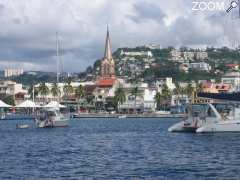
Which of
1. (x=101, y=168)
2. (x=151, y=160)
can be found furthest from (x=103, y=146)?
(x=101, y=168)

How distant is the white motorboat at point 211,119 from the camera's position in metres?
105

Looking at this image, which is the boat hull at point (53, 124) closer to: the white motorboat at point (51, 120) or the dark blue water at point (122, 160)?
the white motorboat at point (51, 120)

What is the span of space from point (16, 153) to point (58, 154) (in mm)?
4879

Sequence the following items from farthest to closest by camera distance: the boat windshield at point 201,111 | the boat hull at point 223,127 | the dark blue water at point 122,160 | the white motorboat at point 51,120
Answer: the white motorboat at point 51,120
the boat windshield at point 201,111
the boat hull at point 223,127
the dark blue water at point 122,160

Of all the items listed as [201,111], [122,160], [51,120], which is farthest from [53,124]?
[122,160]

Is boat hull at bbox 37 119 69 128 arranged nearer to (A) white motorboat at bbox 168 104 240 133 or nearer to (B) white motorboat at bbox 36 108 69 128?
(B) white motorboat at bbox 36 108 69 128

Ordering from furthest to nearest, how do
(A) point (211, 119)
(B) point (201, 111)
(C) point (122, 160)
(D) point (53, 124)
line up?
(D) point (53, 124), (B) point (201, 111), (A) point (211, 119), (C) point (122, 160)

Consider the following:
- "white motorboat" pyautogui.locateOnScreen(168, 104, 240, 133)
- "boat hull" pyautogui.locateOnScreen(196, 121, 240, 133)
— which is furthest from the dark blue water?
"white motorboat" pyautogui.locateOnScreen(168, 104, 240, 133)

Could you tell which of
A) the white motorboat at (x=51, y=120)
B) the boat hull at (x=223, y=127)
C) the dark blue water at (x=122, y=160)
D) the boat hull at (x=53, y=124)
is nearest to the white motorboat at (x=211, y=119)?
the boat hull at (x=223, y=127)

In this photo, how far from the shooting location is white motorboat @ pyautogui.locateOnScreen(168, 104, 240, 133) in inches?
4146

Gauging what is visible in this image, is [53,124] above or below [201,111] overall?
below

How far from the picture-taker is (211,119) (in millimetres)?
107750

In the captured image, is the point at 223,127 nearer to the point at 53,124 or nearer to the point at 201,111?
the point at 201,111

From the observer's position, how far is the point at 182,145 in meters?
82.8
